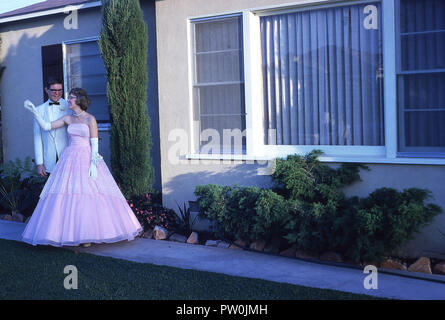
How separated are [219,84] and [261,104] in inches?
28.1

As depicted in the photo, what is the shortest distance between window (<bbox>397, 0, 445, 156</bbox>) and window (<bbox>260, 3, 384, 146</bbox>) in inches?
11.0

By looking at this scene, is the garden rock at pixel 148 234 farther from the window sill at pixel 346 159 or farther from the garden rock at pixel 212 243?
the window sill at pixel 346 159

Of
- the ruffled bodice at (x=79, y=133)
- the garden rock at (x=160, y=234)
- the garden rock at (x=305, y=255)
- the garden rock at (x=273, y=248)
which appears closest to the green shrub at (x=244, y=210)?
the garden rock at (x=273, y=248)

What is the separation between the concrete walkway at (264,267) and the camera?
5.02m

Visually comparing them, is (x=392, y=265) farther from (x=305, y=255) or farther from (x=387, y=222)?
(x=305, y=255)

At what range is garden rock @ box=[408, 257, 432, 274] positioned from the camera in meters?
5.62

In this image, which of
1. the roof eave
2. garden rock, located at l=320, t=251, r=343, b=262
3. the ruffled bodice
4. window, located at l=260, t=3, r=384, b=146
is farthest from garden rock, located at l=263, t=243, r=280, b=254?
the roof eave

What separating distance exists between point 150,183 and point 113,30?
2.34 metres

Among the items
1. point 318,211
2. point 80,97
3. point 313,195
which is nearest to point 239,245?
point 313,195

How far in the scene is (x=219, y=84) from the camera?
24.8 feet

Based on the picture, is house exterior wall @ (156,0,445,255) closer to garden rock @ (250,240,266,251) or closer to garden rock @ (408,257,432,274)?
garden rock @ (250,240,266,251)

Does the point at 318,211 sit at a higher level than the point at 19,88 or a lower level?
lower

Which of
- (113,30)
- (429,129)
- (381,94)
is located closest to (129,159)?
(113,30)
